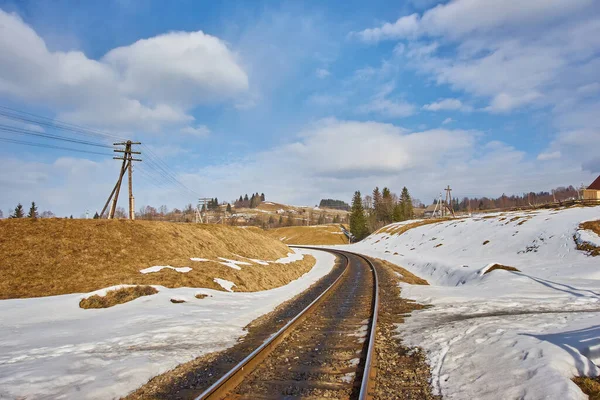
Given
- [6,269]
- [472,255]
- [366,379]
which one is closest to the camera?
[366,379]

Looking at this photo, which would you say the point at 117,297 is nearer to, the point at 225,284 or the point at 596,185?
the point at 225,284

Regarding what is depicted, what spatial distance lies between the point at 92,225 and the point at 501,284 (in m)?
22.8

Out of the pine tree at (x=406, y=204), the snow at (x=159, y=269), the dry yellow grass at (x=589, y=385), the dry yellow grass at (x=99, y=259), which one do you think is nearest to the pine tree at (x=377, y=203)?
the pine tree at (x=406, y=204)

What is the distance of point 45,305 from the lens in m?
12.7

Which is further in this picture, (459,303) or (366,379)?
(459,303)

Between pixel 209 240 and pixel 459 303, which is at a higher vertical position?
pixel 209 240

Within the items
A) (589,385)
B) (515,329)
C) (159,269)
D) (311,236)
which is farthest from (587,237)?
(311,236)

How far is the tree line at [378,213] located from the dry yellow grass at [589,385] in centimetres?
9726

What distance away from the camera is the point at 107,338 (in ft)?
30.1

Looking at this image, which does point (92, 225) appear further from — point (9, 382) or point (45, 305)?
point (9, 382)

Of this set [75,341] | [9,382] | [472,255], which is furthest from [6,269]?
[472,255]

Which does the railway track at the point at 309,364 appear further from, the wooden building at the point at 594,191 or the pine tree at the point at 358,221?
the pine tree at the point at 358,221

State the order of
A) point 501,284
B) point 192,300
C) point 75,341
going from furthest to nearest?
1. point 501,284
2. point 192,300
3. point 75,341

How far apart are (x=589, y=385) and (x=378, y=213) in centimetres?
11794
